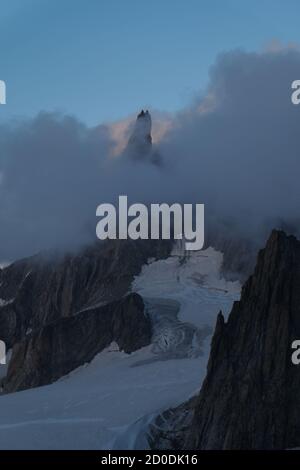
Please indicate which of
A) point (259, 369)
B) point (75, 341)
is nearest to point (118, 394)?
point (259, 369)

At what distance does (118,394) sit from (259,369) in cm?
3522

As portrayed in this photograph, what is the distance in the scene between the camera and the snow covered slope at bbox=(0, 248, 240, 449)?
353 ft

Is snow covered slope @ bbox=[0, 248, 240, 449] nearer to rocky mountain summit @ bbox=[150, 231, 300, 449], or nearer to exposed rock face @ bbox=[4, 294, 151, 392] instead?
exposed rock face @ bbox=[4, 294, 151, 392]

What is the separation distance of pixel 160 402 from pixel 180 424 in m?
10.2

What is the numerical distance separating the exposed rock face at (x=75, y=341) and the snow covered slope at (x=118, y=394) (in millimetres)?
2760

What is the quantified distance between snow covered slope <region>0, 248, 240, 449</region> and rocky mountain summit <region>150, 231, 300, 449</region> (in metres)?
5.86

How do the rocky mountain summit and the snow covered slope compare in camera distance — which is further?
the snow covered slope

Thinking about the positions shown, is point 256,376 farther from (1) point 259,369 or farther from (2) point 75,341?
(2) point 75,341

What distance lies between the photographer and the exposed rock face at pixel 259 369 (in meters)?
96.2

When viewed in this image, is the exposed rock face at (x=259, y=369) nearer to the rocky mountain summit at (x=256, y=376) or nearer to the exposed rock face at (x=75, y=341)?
the rocky mountain summit at (x=256, y=376)

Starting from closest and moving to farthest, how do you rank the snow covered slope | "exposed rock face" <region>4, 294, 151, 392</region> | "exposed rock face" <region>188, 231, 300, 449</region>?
"exposed rock face" <region>188, 231, 300, 449</region> → the snow covered slope → "exposed rock face" <region>4, 294, 151, 392</region>

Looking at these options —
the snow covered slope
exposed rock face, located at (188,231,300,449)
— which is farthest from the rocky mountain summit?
the snow covered slope
